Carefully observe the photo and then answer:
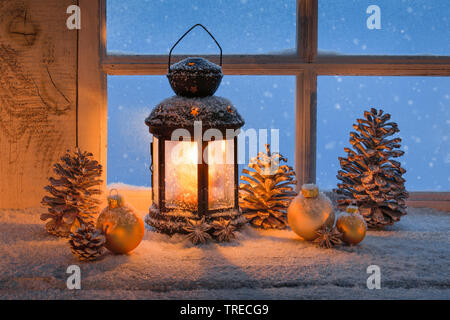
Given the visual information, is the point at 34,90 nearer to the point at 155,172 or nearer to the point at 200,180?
the point at 155,172

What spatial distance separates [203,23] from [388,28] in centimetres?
78

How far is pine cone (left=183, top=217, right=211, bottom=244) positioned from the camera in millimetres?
1768

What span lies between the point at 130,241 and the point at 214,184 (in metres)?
0.37

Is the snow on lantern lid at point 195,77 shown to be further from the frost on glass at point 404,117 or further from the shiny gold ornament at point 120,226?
the frost on glass at point 404,117

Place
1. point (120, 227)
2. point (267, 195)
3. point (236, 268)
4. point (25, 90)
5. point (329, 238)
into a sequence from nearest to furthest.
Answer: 1. point (236, 268)
2. point (120, 227)
3. point (329, 238)
4. point (267, 195)
5. point (25, 90)

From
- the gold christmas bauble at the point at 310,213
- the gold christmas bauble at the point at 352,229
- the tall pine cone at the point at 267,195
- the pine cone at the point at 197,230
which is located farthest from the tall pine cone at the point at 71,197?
the gold christmas bauble at the point at 352,229

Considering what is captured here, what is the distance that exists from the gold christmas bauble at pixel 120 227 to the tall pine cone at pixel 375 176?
0.81 meters

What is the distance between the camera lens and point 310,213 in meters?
1.78

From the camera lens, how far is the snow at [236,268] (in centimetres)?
135

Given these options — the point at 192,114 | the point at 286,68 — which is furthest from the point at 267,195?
the point at 286,68

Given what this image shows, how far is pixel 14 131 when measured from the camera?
2213mm

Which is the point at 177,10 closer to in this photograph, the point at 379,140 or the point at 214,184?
the point at 214,184

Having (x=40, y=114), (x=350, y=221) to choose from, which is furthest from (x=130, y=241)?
(x=40, y=114)

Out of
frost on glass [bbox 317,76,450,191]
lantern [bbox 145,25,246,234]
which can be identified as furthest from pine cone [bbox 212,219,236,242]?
frost on glass [bbox 317,76,450,191]
